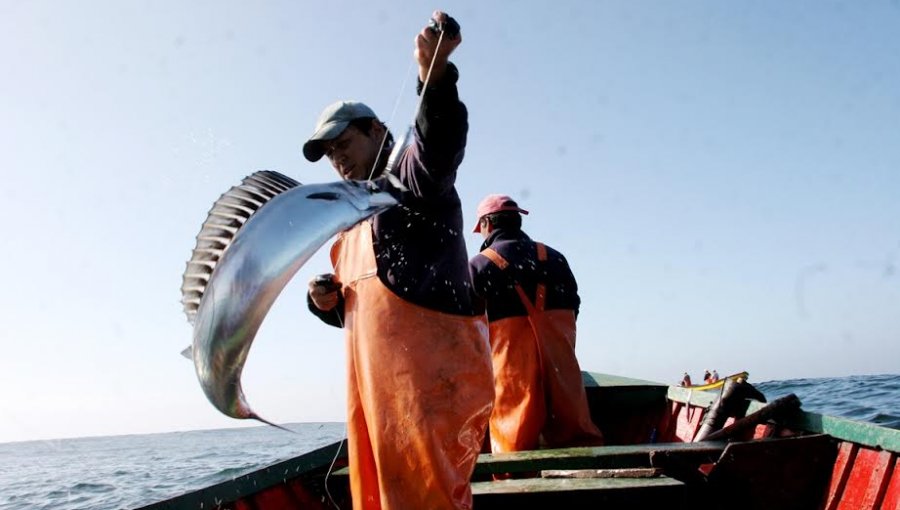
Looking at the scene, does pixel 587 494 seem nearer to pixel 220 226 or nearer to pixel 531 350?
pixel 531 350

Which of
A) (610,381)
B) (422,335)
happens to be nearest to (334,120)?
(422,335)

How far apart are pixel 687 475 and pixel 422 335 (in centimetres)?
211

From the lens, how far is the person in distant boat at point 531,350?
514 centimetres

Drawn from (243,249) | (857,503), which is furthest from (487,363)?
(857,503)

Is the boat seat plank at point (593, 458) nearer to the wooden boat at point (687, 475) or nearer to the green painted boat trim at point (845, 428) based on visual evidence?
the wooden boat at point (687, 475)

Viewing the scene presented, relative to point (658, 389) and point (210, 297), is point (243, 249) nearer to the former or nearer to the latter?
point (210, 297)

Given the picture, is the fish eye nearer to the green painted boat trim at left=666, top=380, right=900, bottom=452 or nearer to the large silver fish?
the large silver fish

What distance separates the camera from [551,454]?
13.2ft

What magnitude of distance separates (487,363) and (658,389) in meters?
5.17

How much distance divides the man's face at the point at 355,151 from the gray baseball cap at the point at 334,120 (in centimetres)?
5

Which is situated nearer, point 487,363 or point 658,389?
point 487,363

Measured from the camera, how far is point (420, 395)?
2.90 meters

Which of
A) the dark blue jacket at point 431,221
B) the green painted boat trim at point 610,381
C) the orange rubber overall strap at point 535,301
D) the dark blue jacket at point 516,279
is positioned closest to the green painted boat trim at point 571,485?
the dark blue jacket at point 431,221

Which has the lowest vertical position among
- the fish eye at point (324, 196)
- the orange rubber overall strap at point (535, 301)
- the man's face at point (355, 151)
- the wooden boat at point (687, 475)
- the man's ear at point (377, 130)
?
the wooden boat at point (687, 475)
